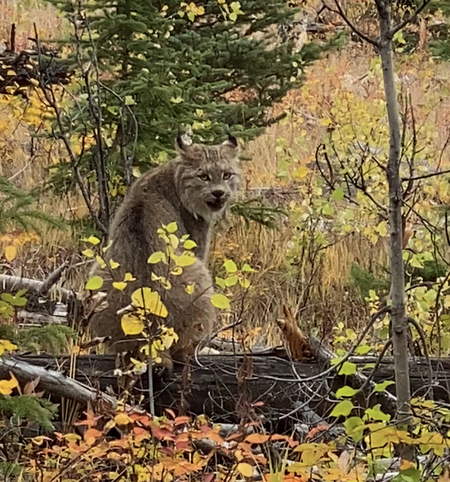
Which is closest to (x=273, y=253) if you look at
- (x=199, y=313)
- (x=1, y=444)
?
(x=199, y=313)

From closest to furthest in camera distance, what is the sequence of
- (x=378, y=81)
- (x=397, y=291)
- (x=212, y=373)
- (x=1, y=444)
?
1. (x=397, y=291)
2. (x=1, y=444)
3. (x=212, y=373)
4. (x=378, y=81)

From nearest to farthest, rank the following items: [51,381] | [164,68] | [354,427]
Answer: [354,427], [51,381], [164,68]

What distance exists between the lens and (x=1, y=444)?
4070mm

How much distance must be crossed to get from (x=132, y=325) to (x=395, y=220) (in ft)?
4.59

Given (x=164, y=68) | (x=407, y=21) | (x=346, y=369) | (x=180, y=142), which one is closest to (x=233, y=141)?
(x=180, y=142)

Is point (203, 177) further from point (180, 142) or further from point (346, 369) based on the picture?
point (346, 369)

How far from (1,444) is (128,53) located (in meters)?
4.30

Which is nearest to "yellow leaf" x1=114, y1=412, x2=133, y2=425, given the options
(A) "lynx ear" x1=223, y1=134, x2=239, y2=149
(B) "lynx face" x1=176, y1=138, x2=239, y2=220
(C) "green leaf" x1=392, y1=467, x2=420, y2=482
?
(C) "green leaf" x1=392, y1=467, x2=420, y2=482

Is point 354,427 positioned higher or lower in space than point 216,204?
lower

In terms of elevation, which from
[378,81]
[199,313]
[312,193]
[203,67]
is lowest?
[199,313]

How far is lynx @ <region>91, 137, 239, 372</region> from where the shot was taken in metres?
5.75

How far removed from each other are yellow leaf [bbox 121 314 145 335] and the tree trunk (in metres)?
1.29

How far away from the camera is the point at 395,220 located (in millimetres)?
3266

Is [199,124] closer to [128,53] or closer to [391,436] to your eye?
[128,53]
